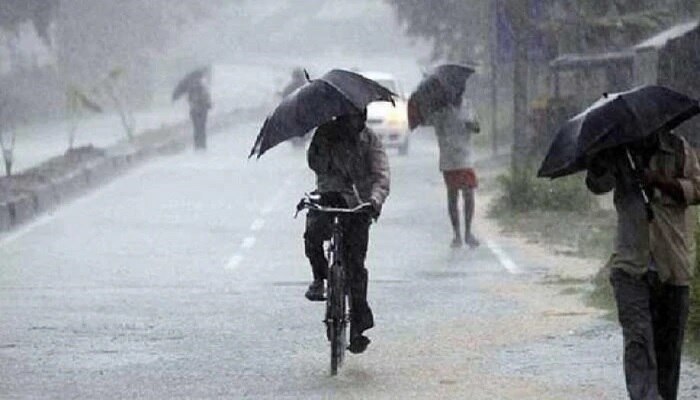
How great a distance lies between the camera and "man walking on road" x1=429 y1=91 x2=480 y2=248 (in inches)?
703

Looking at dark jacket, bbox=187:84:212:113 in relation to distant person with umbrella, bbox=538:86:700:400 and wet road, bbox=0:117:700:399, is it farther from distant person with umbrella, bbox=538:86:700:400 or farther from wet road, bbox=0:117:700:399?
distant person with umbrella, bbox=538:86:700:400

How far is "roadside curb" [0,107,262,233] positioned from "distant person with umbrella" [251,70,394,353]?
11.4 meters

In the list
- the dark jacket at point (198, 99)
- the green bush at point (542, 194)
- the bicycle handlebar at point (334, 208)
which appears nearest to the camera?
the bicycle handlebar at point (334, 208)

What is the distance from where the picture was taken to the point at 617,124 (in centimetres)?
775

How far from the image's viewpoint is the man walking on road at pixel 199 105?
129 ft

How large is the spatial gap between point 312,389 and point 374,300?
4.13 m

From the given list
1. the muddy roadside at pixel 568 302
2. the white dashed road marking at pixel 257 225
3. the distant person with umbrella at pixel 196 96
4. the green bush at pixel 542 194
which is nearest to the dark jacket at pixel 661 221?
the muddy roadside at pixel 568 302

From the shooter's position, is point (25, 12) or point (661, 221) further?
point (25, 12)

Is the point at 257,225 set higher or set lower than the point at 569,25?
lower

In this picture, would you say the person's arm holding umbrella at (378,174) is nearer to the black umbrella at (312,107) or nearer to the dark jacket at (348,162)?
the dark jacket at (348,162)

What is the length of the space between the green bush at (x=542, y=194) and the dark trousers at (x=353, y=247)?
10.9 metres

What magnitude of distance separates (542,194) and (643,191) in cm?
1407

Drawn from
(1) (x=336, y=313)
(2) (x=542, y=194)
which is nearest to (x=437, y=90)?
(2) (x=542, y=194)

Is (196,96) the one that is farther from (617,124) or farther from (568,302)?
(617,124)
